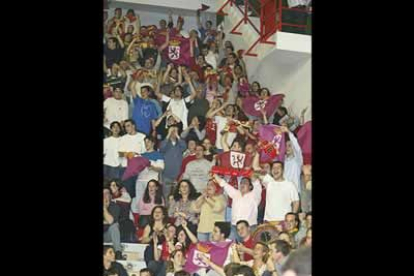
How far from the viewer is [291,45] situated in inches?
173

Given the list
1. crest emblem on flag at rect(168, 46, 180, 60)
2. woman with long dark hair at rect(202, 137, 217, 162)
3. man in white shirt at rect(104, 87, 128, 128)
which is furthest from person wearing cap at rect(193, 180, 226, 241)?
crest emblem on flag at rect(168, 46, 180, 60)

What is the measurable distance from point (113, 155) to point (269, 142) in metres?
0.94

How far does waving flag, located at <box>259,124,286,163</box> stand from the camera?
4.44 metres

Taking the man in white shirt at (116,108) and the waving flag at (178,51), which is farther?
the waving flag at (178,51)

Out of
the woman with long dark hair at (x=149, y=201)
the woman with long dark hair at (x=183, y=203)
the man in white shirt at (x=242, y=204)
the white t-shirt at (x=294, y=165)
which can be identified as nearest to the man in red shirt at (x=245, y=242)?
the man in white shirt at (x=242, y=204)

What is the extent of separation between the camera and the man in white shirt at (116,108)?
4.14 meters

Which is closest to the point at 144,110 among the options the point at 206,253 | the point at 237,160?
the point at 237,160

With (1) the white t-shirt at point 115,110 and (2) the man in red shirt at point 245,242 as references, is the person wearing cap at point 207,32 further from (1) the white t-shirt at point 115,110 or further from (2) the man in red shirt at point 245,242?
(2) the man in red shirt at point 245,242

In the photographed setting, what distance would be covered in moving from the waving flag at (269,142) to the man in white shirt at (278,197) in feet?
0.30

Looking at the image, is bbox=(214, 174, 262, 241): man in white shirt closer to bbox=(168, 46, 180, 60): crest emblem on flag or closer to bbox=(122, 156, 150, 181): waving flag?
bbox=(122, 156, 150, 181): waving flag
